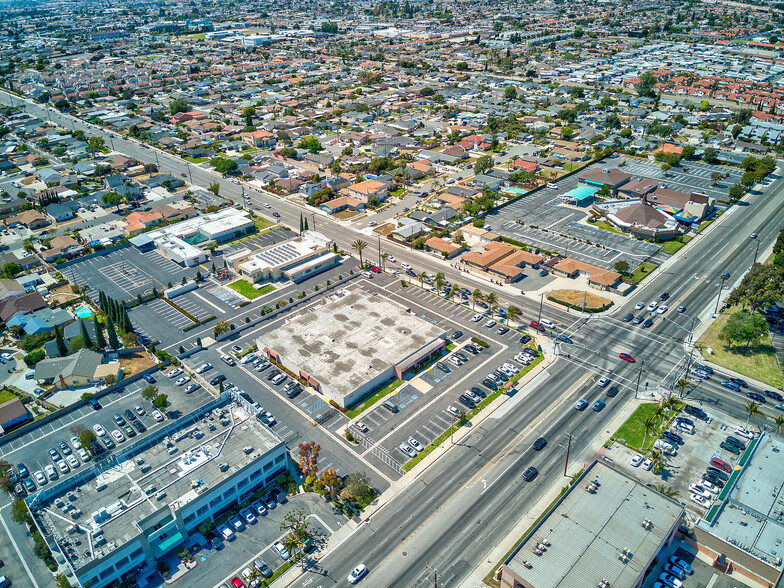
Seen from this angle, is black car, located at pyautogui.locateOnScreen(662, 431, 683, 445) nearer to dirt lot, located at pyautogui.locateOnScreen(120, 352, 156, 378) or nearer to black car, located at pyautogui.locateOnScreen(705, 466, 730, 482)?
black car, located at pyautogui.locateOnScreen(705, 466, 730, 482)

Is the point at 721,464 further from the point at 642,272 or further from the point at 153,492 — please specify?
the point at 153,492

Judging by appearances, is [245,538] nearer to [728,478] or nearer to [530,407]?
[530,407]

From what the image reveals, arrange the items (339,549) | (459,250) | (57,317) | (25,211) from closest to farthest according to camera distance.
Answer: (339,549) < (57,317) < (459,250) < (25,211)

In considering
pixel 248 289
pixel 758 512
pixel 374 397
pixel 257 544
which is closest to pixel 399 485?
pixel 374 397

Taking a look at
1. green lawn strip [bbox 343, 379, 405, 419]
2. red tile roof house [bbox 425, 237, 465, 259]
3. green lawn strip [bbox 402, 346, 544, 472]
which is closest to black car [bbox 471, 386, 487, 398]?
green lawn strip [bbox 402, 346, 544, 472]

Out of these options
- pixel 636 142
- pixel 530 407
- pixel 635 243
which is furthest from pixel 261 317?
pixel 636 142
